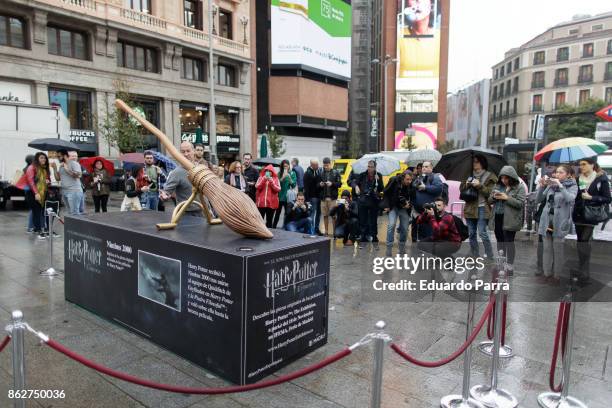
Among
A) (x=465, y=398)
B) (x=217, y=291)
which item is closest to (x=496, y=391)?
(x=465, y=398)

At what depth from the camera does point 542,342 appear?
4660mm

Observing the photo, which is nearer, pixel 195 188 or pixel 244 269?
→ pixel 244 269

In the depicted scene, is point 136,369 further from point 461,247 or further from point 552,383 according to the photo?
point 461,247

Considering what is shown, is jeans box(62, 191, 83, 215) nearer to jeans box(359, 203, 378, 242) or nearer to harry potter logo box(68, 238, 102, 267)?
harry potter logo box(68, 238, 102, 267)

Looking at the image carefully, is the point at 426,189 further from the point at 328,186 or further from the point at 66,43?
the point at 66,43

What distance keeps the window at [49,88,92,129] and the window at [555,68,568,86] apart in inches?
2613

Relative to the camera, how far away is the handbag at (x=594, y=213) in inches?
267

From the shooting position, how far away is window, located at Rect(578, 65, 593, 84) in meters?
61.7

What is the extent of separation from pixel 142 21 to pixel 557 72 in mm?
62652

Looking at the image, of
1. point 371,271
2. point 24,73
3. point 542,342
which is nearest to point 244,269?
point 542,342

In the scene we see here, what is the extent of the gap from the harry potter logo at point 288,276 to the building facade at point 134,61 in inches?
787

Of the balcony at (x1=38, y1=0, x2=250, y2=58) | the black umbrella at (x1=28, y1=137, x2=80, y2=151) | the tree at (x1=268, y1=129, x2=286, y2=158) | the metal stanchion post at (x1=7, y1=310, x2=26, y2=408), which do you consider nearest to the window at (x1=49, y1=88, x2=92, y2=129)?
the balcony at (x1=38, y1=0, x2=250, y2=58)

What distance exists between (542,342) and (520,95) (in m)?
75.3

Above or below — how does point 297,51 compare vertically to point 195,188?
above
